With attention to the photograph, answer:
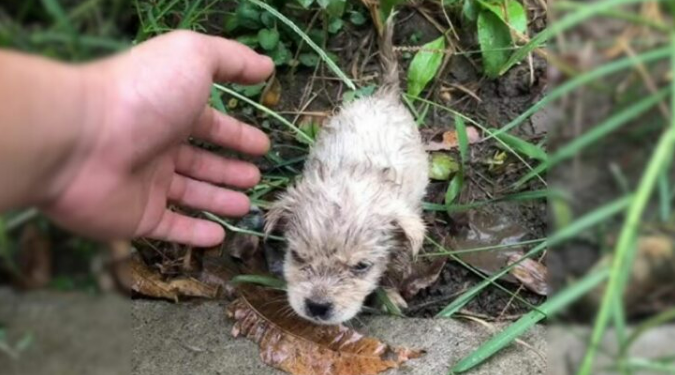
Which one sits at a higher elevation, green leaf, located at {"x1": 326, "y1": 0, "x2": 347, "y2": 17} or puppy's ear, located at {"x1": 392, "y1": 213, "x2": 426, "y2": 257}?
green leaf, located at {"x1": 326, "y1": 0, "x2": 347, "y2": 17}

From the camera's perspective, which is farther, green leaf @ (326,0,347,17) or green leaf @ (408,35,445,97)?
green leaf @ (408,35,445,97)

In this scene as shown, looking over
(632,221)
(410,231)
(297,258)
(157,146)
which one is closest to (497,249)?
(410,231)

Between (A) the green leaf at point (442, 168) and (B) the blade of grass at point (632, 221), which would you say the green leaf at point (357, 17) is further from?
(B) the blade of grass at point (632, 221)

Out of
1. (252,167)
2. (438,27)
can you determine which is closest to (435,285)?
(252,167)

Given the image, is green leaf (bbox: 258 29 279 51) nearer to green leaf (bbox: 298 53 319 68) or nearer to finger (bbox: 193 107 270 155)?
green leaf (bbox: 298 53 319 68)

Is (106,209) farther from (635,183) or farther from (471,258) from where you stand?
(471,258)

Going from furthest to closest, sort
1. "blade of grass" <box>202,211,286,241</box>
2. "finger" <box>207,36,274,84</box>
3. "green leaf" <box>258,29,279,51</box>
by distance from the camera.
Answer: "green leaf" <box>258,29,279,51</box> < "blade of grass" <box>202,211,286,241</box> < "finger" <box>207,36,274,84</box>

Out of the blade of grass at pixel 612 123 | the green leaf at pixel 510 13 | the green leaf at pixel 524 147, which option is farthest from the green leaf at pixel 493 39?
the blade of grass at pixel 612 123

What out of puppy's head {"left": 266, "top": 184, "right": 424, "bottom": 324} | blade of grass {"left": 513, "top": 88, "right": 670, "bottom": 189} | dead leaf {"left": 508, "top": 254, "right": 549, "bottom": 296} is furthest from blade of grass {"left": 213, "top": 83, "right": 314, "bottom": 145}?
blade of grass {"left": 513, "top": 88, "right": 670, "bottom": 189}
